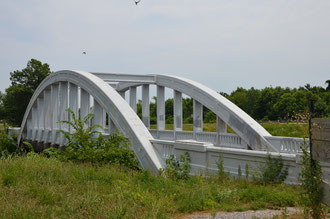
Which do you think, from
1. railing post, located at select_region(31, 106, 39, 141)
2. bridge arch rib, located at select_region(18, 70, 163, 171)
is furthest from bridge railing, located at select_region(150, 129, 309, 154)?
railing post, located at select_region(31, 106, 39, 141)

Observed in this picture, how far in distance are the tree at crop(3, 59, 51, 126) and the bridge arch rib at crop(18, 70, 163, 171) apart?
22.8 meters

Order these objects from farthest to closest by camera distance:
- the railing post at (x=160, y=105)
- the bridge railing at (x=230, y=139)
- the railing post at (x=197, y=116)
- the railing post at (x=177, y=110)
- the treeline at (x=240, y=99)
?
the treeline at (x=240, y=99)
the railing post at (x=160, y=105)
the railing post at (x=177, y=110)
the railing post at (x=197, y=116)
the bridge railing at (x=230, y=139)

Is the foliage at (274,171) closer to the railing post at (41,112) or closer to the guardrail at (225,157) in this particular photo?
the guardrail at (225,157)

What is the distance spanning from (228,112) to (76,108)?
1125 centimetres

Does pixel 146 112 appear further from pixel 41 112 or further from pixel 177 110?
pixel 41 112

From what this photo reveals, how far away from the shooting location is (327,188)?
473cm

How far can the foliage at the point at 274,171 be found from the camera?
841 cm

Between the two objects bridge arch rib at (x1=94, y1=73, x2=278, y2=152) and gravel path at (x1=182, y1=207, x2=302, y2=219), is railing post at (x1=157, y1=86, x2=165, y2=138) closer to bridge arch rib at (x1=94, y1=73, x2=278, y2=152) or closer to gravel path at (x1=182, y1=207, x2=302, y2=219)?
bridge arch rib at (x1=94, y1=73, x2=278, y2=152)

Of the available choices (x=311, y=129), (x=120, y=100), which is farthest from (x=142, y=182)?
(x=120, y=100)

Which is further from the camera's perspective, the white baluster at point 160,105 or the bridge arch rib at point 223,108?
the white baluster at point 160,105

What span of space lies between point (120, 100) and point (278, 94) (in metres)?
52.9

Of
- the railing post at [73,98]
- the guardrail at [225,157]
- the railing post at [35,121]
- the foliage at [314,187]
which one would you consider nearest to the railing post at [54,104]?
the railing post at [73,98]

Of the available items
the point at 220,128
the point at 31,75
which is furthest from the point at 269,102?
the point at 220,128

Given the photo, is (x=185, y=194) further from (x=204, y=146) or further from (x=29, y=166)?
(x=29, y=166)
